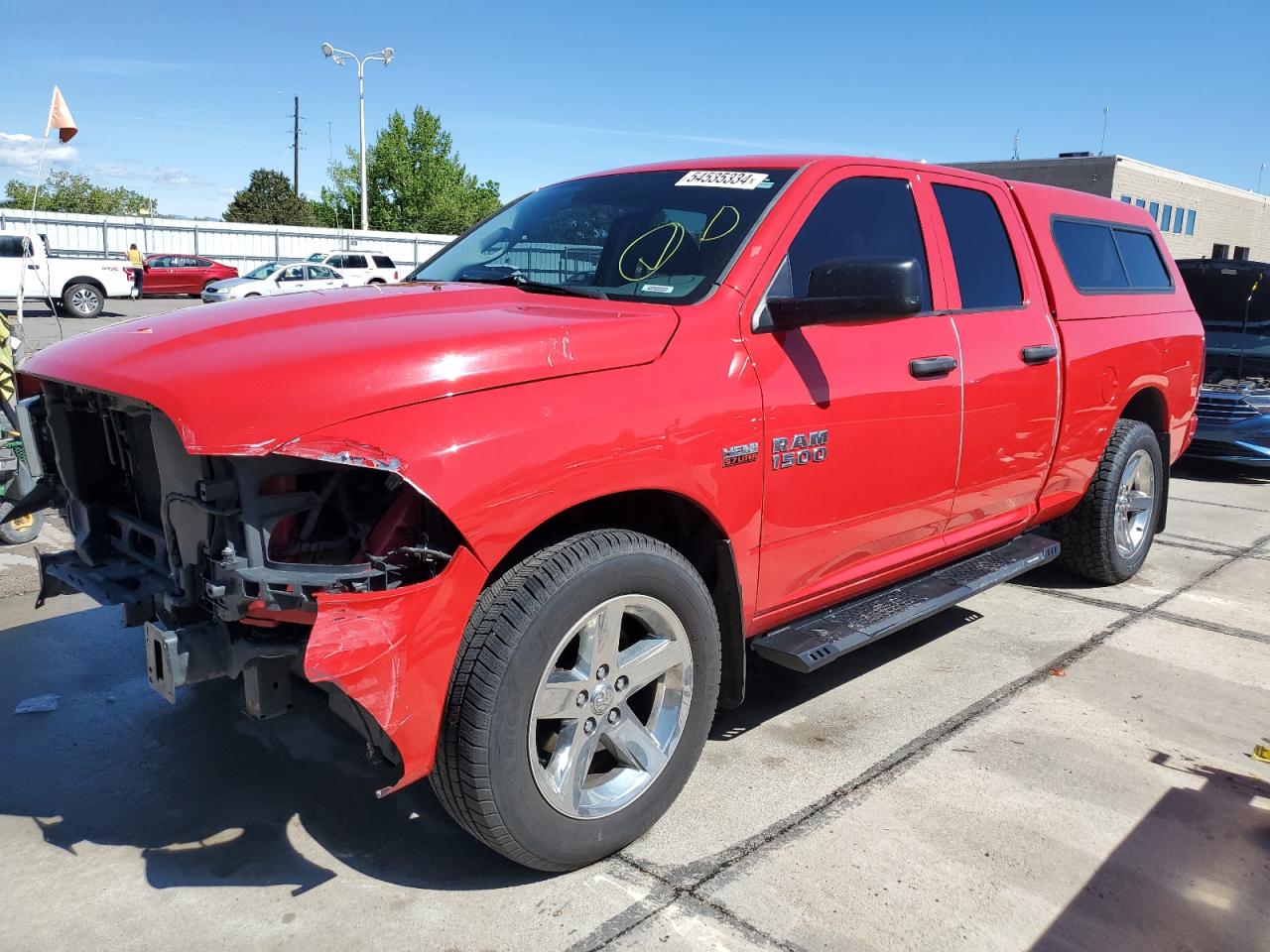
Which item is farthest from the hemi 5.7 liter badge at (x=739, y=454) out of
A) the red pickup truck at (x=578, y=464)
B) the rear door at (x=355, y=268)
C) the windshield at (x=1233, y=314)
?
the rear door at (x=355, y=268)

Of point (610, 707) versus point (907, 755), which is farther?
point (907, 755)

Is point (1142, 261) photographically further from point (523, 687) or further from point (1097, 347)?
point (523, 687)

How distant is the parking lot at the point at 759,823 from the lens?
2475 millimetres

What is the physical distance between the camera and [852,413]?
3168 mm

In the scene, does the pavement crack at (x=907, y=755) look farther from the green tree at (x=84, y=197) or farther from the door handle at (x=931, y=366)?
the green tree at (x=84, y=197)

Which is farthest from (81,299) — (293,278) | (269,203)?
(269,203)

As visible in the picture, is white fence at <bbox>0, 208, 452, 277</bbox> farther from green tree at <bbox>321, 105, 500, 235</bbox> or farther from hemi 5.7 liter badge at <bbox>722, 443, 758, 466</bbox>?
hemi 5.7 liter badge at <bbox>722, 443, 758, 466</bbox>

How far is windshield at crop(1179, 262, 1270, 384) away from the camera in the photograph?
29.2ft

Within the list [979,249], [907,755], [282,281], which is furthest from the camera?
[282,281]

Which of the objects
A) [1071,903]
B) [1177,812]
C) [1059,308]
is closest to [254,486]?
[1071,903]

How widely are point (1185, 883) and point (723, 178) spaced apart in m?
2.60

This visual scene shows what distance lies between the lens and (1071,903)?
258cm

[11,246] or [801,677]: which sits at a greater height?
[11,246]

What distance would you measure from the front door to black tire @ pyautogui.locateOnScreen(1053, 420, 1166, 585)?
161 cm
